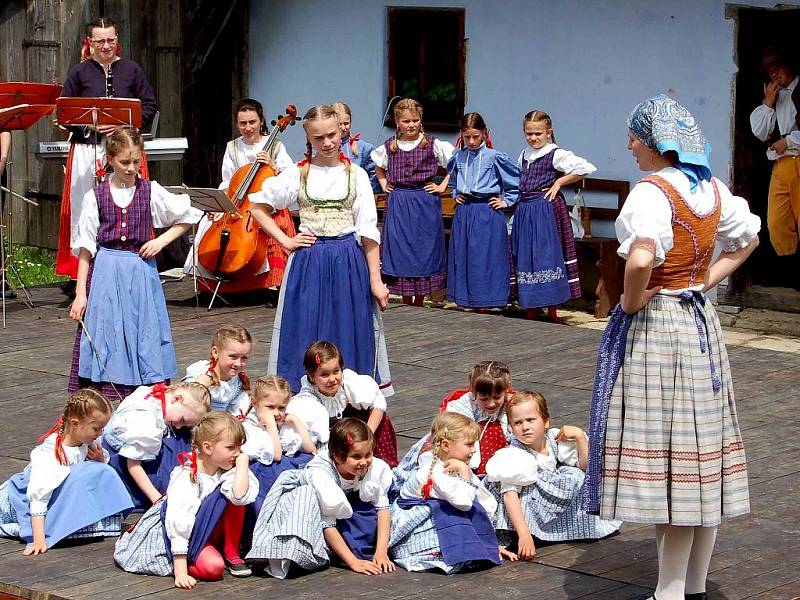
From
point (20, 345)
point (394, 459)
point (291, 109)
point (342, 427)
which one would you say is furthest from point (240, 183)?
point (342, 427)

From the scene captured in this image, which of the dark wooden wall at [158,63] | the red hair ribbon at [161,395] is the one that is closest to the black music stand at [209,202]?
the dark wooden wall at [158,63]

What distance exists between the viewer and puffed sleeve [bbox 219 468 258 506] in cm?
501

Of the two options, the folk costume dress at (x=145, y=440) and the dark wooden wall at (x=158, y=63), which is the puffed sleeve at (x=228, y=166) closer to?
the dark wooden wall at (x=158, y=63)

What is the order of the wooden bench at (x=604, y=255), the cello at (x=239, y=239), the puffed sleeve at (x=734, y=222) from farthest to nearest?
the wooden bench at (x=604, y=255) < the cello at (x=239, y=239) < the puffed sleeve at (x=734, y=222)

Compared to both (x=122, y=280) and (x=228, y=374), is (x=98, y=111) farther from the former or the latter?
(x=228, y=374)

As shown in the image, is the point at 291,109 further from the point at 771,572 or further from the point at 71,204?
the point at 771,572

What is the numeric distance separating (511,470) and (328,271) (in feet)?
4.57

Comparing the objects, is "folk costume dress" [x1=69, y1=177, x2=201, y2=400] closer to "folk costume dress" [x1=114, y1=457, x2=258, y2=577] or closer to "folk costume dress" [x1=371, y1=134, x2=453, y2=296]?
"folk costume dress" [x1=114, y1=457, x2=258, y2=577]

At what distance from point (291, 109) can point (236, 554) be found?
4.70 metres

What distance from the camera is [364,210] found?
6.25 m

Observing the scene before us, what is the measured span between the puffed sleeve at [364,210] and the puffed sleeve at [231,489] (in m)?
1.47

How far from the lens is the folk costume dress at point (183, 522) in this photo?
16.3 feet

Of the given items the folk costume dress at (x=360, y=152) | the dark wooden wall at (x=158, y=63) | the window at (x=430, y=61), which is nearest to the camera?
the folk costume dress at (x=360, y=152)

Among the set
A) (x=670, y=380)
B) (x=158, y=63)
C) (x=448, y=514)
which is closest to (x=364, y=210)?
(x=448, y=514)
